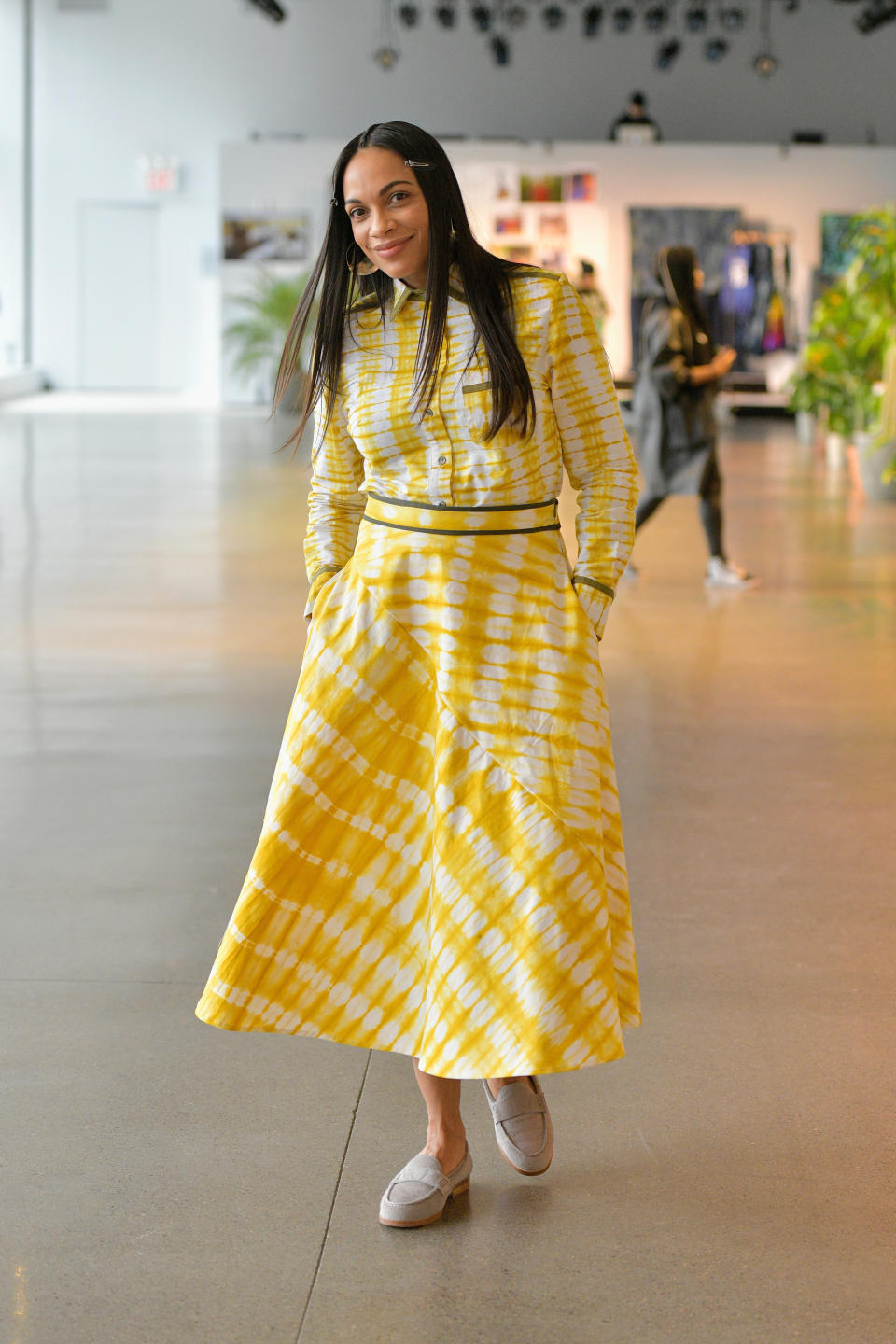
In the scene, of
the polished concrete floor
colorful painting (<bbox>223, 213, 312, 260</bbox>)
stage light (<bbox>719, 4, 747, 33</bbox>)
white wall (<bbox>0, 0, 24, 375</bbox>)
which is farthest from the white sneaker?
white wall (<bbox>0, 0, 24, 375</bbox>)

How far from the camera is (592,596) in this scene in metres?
1.99

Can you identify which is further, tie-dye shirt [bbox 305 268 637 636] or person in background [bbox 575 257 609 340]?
person in background [bbox 575 257 609 340]

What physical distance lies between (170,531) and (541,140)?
14922 mm

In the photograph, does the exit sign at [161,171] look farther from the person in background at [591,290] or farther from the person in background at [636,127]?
the person in background at [591,290]

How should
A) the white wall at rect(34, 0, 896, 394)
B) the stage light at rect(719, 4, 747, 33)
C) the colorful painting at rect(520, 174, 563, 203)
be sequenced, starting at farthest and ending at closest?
the white wall at rect(34, 0, 896, 394)
the stage light at rect(719, 4, 747, 33)
the colorful painting at rect(520, 174, 563, 203)

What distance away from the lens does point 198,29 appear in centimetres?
2212

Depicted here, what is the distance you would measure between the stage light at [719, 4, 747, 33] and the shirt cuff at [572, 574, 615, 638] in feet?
68.2

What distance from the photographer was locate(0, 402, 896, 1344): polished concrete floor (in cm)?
186

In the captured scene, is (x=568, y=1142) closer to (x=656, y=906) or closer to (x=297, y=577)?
(x=656, y=906)

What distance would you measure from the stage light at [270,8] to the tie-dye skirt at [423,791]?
62.4 ft

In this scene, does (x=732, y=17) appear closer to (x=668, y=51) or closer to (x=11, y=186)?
(x=668, y=51)

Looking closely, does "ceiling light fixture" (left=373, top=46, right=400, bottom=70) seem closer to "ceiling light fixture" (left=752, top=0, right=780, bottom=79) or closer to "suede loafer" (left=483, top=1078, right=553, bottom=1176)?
"ceiling light fixture" (left=752, top=0, right=780, bottom=79)

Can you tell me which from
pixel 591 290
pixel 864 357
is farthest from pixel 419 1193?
pixel 591 290

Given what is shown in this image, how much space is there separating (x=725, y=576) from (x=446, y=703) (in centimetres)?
561
